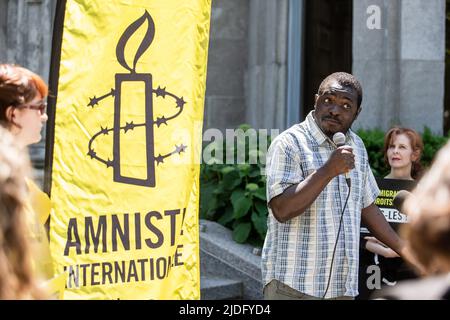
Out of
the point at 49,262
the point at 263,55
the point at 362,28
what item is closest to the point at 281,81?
the point at 263,55

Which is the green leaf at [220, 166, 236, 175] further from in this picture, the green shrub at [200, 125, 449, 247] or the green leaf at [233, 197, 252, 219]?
the green leaf at [233, 197, 252, 219]

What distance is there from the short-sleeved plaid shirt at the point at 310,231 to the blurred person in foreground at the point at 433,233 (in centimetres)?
224

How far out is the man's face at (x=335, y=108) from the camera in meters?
4.39

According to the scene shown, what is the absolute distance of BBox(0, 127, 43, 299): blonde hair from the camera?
2.05 metres

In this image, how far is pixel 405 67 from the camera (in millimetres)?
8648

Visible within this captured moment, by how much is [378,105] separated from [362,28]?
0.86 m

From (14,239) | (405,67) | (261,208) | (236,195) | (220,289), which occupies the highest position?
(405,67)

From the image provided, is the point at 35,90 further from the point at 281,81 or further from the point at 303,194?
the point at 281,81

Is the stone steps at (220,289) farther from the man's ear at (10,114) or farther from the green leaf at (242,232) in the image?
the man's ear at (10,114)

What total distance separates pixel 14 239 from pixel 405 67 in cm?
710

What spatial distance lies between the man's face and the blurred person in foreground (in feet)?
7.84

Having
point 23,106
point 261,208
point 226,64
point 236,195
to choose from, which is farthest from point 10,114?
point 226,64

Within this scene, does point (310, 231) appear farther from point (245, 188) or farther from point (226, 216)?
point (226, 216)

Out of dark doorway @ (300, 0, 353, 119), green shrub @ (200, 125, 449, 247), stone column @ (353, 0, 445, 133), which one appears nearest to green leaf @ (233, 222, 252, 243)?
green shrub @ (200, 125, 449, 247)
